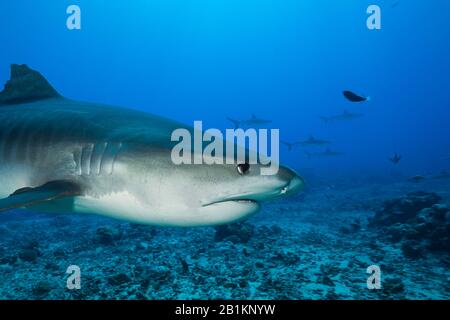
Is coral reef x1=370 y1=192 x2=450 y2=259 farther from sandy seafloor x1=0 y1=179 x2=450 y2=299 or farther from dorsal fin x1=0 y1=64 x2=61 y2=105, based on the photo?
dorsal fin x1=0 y1=64 x2=61 y2=105

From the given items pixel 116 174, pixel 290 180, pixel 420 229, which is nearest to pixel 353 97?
pixel 420 229

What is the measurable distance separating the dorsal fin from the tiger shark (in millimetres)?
764

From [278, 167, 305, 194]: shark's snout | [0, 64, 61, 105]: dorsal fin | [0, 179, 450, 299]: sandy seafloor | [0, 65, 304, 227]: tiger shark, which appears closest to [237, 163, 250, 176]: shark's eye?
[0, 65, 304, 227]: tiger shark

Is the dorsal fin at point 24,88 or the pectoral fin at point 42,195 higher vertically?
the dorsal fin at point 24,88

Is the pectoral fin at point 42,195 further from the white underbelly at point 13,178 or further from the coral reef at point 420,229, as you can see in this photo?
the coral reef at point 420,229

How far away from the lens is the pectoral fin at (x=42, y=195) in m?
2.24

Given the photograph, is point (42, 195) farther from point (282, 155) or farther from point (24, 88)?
point (282, 155)

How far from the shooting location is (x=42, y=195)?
7.95 ft

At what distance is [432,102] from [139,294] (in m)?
247

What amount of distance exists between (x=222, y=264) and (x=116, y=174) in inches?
140

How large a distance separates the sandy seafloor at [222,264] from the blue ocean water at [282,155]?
34 mm

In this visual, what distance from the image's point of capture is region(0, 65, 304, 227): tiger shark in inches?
93.8

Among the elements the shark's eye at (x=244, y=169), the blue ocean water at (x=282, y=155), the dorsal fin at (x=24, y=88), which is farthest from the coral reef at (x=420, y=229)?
the dorsal fin at (x=24, y=88)
